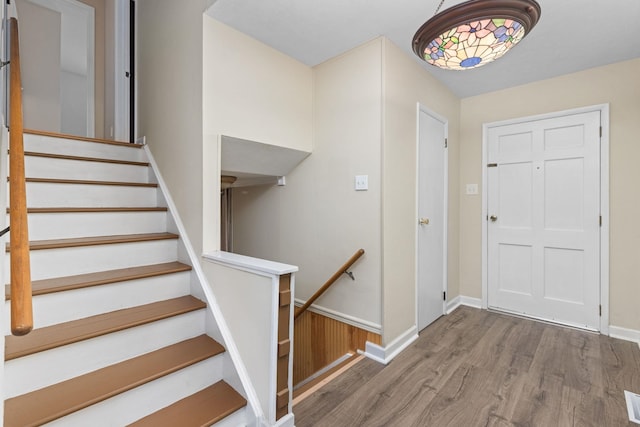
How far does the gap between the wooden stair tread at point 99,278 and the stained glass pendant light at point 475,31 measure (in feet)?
6.06

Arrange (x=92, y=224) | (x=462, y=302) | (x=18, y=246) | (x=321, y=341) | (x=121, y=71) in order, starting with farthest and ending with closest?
(x=462, y=302) → (x=121, y=71) → (x=321, y=341) → (x=92, y=224) → (x=18, y=246)

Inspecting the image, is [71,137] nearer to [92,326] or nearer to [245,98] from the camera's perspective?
[245,98]

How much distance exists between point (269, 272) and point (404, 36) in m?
1.90

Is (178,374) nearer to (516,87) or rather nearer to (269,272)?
(269,272)

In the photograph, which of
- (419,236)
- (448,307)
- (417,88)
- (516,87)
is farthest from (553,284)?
(417,88)

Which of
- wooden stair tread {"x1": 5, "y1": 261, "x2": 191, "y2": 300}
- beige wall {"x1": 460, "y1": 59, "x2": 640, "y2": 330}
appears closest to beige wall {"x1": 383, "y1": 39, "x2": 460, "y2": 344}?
beige wall {"x1": 460, "y1": 59, "x2": 640, "y2": 330}

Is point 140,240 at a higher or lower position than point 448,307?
higher

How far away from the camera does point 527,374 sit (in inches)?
77.9

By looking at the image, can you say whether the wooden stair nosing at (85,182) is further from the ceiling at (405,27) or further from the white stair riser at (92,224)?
the ceiling at (405,27)

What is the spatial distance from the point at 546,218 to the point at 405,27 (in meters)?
2.16

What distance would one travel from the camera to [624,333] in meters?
2.48

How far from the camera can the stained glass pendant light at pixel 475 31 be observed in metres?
1.02

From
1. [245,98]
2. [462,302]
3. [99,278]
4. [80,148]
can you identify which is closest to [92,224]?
[99,278]

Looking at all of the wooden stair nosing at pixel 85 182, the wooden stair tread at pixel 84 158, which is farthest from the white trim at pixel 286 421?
the wooden stair tread at pixel 84 158
